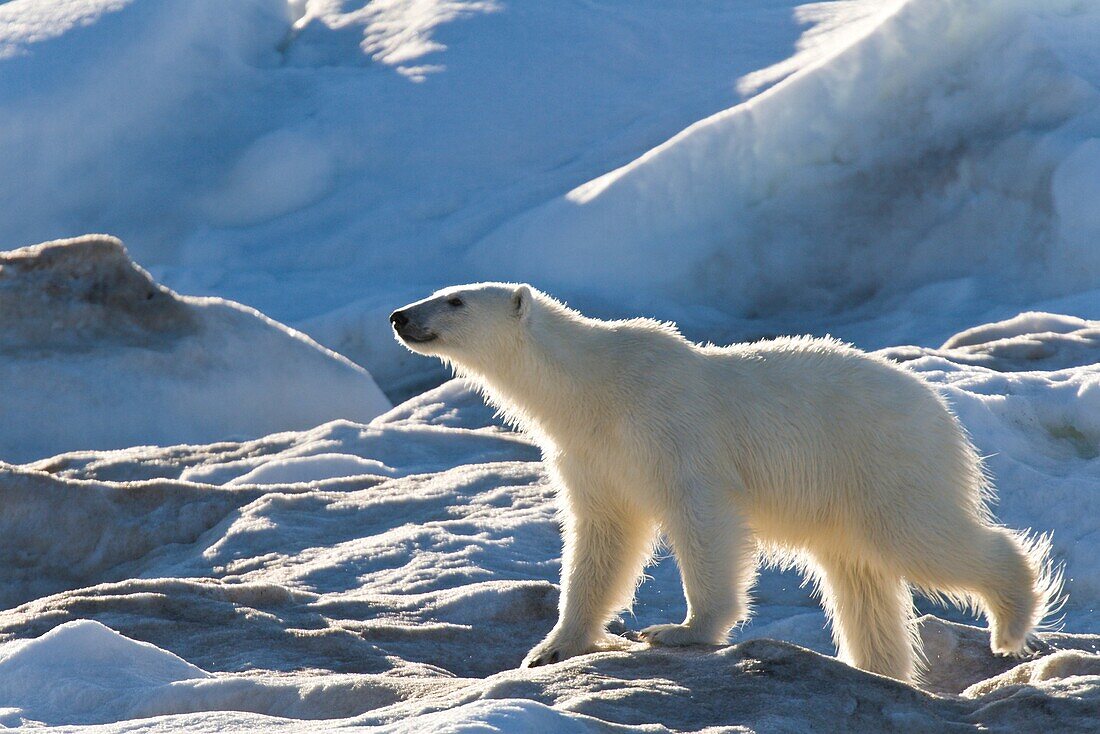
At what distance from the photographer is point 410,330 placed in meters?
5.22

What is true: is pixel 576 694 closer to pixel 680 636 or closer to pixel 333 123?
pixel 680 636

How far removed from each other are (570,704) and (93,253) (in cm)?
888

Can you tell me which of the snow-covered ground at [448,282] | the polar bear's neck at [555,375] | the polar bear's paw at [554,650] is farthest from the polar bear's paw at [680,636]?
the polar bear's neck at [555,375]

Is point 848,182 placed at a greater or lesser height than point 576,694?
lesser

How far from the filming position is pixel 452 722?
2877mm

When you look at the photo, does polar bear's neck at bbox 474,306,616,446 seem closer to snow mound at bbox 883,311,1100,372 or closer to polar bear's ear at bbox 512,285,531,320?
polar bear's ear at bbox 512,285,531,320

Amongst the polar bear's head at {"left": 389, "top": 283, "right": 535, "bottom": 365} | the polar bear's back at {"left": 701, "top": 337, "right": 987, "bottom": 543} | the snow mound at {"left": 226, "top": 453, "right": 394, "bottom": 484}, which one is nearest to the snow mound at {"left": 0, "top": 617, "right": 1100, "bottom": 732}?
the polar bear's back at {"left": 701, "top": 337, "right": 987, "bottom": 543}

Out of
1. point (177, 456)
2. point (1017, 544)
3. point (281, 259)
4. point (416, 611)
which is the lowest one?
point (281, 259)

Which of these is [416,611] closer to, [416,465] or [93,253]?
[416,465]

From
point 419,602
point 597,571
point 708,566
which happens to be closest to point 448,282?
point 419,602

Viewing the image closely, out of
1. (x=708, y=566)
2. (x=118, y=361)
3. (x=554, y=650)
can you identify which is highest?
(x=708, y=566)

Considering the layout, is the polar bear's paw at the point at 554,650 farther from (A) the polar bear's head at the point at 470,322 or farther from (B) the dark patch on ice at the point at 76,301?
(B) the dark patch on ice at the point at 76,301

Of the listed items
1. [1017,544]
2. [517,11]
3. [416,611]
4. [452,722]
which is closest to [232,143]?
[517,11]

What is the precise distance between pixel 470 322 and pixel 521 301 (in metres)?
0.20
